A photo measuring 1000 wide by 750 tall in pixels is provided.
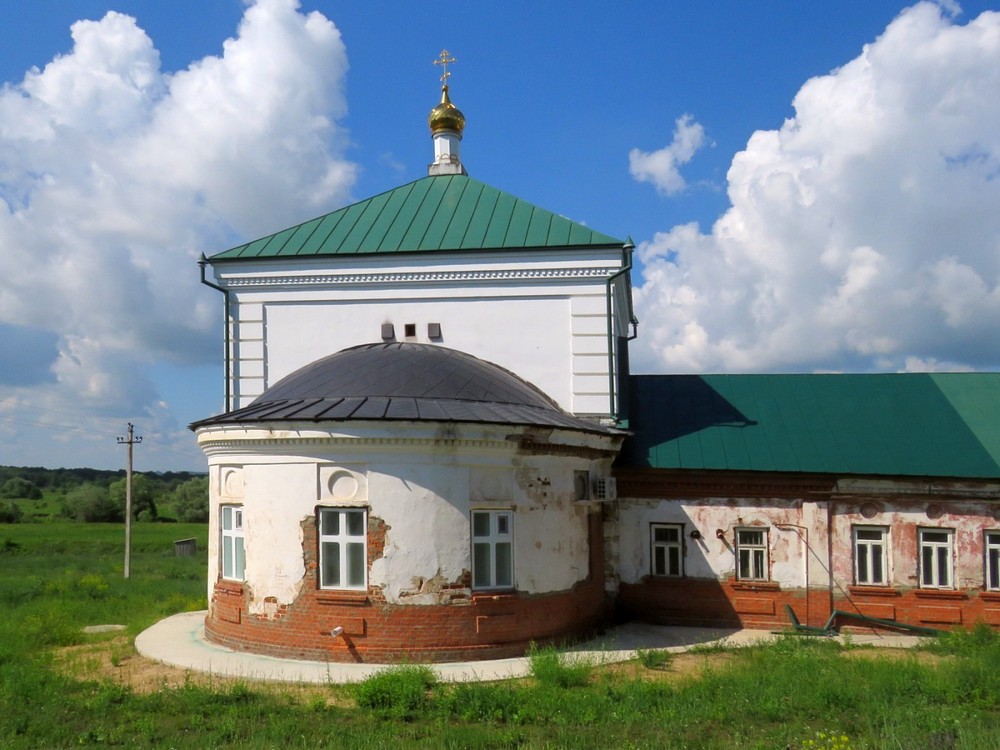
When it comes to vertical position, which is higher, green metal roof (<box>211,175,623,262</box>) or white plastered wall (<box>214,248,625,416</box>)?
green metal roof (<box>211,175,623,262</box>)

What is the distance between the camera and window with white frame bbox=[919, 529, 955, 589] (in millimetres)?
13828

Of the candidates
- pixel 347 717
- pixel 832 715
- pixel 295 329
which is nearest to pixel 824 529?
pixel 832 715

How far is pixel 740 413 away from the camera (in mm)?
15891

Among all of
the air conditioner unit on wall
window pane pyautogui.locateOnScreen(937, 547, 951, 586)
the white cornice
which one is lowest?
window pane pyautogui.locateOnScreen(937, 547, 951, 586)

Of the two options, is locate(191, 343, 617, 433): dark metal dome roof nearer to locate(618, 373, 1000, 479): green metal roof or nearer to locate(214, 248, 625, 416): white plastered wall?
locate(214, 248, 625, 416): white plastered wall

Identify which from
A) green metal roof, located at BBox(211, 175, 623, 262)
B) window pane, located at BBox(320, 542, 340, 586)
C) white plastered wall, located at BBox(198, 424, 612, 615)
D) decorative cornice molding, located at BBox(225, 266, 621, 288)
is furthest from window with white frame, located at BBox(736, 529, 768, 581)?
window pane, located at BBox(320, 542, 340, 586)

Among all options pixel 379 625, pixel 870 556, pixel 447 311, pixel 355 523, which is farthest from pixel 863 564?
pixel 355 523

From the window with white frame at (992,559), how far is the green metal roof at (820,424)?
3.67 feet

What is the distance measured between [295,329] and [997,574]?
13680 mm

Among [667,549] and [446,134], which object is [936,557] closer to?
[667,549]

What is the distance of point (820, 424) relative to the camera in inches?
Answer: 603

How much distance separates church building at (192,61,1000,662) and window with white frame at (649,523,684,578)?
41 millimetres

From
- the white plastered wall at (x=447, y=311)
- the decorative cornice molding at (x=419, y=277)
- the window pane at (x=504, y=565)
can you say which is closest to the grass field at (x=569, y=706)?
the window pane at (x=504, y=565)

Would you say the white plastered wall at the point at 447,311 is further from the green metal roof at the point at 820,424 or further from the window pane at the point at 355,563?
the window pane at the point at 355,563
